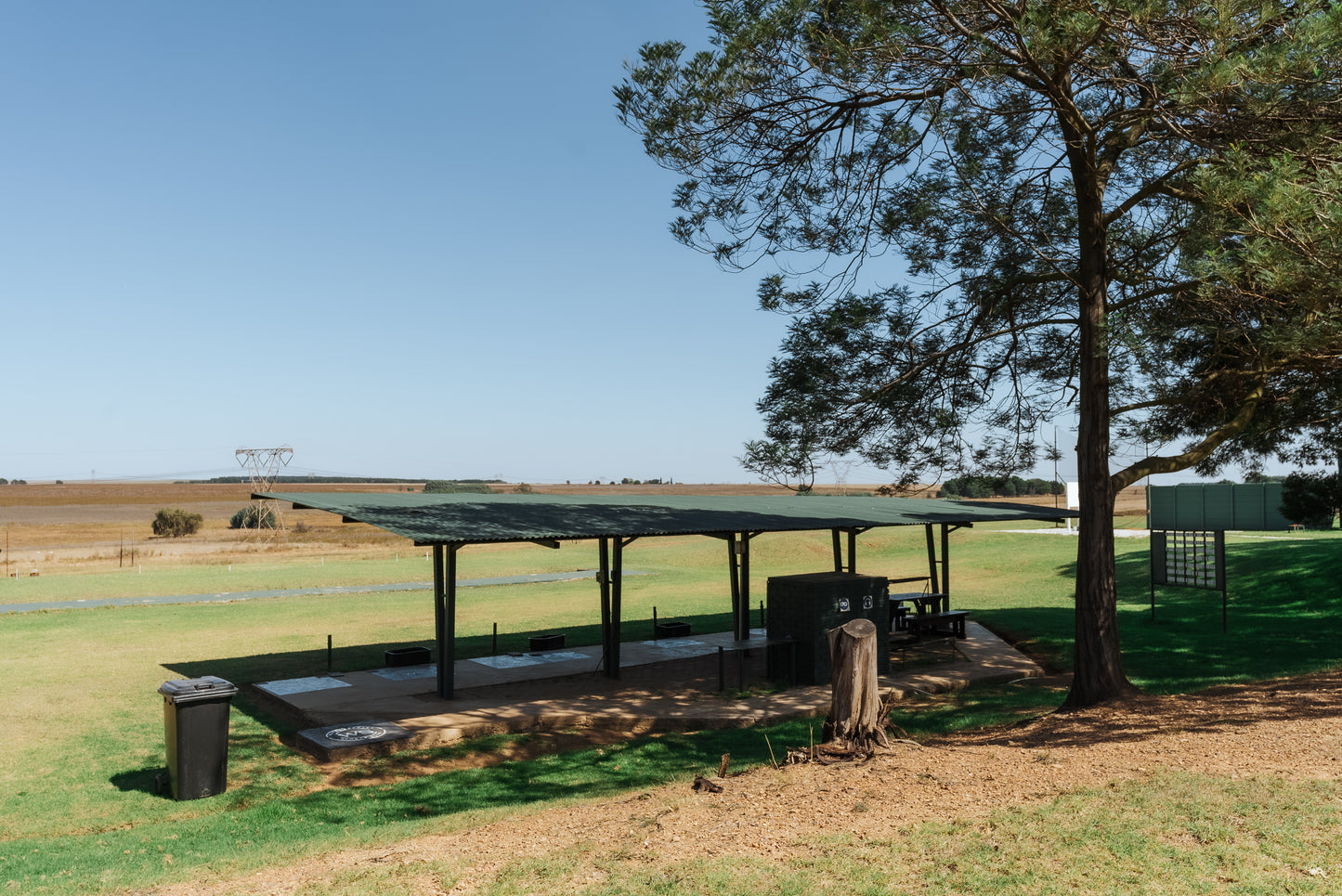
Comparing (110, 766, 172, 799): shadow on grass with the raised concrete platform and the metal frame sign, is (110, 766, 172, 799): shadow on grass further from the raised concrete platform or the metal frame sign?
the metal frame sign

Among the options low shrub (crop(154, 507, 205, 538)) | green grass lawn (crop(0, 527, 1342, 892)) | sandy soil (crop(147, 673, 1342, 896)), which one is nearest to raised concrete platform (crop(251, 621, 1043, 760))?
green grass lawn (crop(0, 527, 1342, 892))

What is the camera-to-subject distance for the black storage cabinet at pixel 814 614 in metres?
13.9

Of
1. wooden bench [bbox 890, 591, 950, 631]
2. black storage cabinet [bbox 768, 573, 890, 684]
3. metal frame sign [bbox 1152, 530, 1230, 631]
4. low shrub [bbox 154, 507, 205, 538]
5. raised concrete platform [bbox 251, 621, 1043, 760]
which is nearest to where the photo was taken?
raised concrete platform [bbox 251, 621, 1043, 760]

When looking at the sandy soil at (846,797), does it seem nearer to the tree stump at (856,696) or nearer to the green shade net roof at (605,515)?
the tree stump at (856,696)

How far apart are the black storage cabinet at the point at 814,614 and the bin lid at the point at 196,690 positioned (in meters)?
7.70

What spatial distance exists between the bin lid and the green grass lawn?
974 millimetres

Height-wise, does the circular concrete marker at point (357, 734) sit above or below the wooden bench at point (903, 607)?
below

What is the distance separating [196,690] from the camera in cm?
873

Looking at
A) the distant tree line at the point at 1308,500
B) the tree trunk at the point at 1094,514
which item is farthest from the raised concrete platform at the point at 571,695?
the distant tree line at the point at 1308,500

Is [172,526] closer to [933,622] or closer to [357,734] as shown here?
[933,622]

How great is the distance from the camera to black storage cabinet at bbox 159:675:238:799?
8.61 meters

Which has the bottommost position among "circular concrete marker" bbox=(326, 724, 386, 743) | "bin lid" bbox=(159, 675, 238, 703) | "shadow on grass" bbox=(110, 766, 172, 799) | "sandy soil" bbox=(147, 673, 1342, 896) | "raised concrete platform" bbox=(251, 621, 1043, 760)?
"raised concrete platform" bbox=(251, 621, 1043, 760)

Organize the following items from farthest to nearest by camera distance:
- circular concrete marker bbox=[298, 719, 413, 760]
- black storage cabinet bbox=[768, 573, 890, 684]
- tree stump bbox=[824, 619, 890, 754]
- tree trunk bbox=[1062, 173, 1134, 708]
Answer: black storage cabinet bbox=[768, 573, 890, 684], tree trunk bbox=[1062, 173, 1134, 708], circular concrete marker bbox=[298, 719, 413, 760], tree stump bbox=[824, 619, 890, 754]

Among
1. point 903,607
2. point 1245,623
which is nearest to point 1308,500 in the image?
point 1245,623
